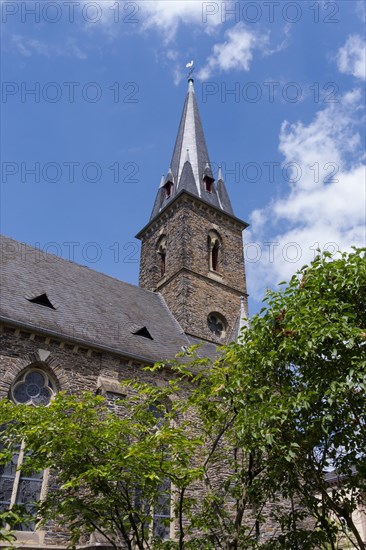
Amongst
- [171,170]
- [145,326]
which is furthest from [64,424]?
[171,170]

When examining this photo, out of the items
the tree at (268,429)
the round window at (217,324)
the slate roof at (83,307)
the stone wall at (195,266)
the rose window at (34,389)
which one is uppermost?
the stone wall at (195,266)

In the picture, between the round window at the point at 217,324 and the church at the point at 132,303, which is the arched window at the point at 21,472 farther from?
the round window at the point at 217,324

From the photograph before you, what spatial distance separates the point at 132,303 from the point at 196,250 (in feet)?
16.4

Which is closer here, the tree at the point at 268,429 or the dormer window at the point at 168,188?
the tree at the point at 268,429

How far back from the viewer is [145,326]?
17391mm

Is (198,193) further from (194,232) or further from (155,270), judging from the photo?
(155,270)

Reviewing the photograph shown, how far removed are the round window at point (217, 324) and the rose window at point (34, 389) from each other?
32.4ft

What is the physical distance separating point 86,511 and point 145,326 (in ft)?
35.3

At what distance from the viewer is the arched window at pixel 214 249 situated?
79.2 ft

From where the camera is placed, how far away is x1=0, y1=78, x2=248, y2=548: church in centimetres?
1223

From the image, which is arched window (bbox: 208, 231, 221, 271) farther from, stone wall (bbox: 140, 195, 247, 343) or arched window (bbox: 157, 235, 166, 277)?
arched window (bbox: 157, 235, 166, 277)

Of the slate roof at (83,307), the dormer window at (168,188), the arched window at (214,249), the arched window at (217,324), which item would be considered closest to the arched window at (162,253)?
the arched window at (214,249)

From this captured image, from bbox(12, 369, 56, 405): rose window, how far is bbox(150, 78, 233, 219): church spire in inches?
561

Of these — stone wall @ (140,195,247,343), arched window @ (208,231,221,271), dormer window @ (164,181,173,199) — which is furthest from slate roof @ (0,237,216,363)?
dormer window @ (164,181,173,199)
